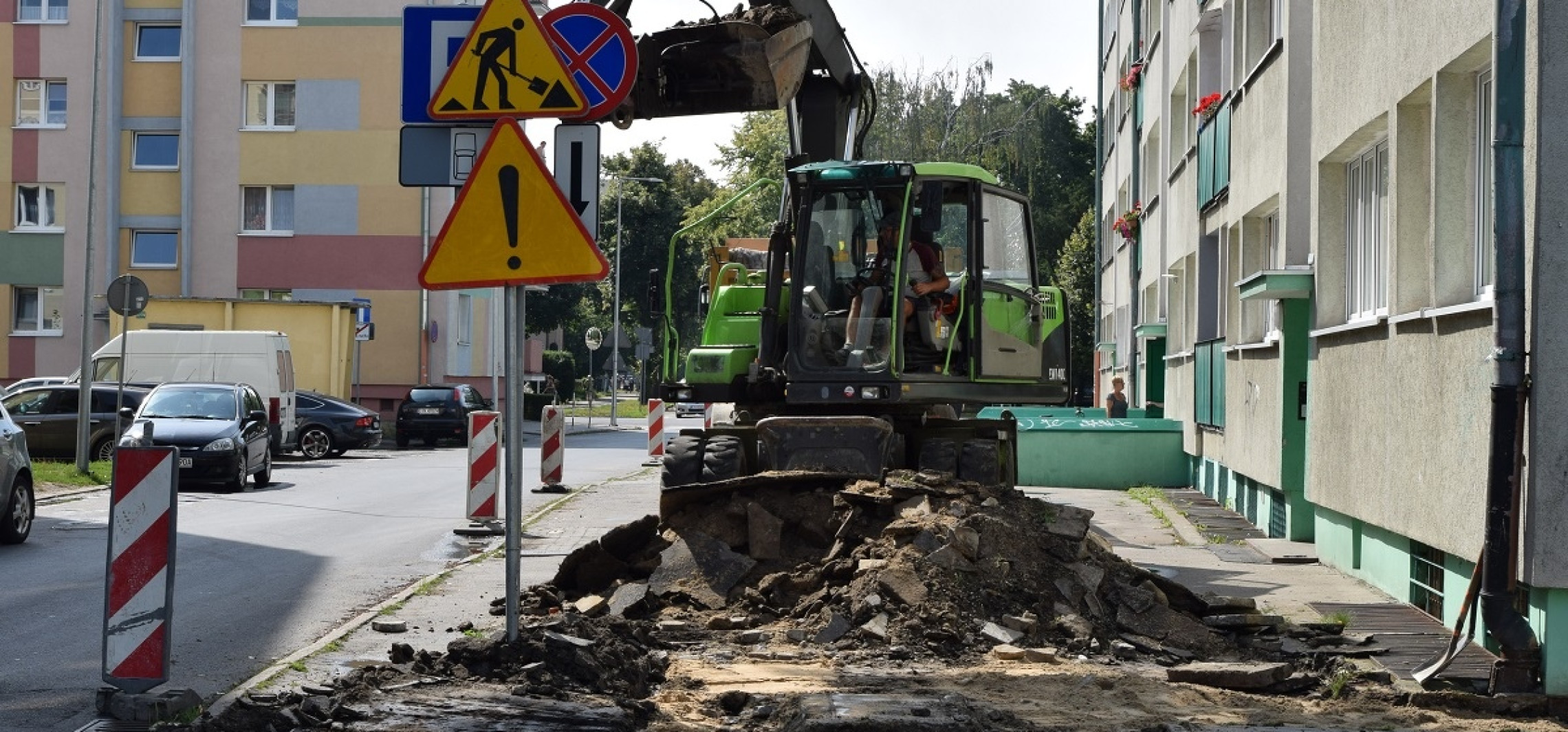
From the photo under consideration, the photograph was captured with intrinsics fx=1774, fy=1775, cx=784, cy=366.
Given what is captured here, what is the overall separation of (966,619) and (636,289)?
71170mm

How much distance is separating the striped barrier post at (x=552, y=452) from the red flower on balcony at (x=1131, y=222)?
1554 centimetres

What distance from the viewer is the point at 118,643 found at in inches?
279

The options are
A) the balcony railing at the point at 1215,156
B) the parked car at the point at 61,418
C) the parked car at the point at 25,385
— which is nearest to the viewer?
the balcony railing at the point at 1215,156

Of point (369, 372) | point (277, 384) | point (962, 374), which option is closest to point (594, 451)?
point (277, 384)

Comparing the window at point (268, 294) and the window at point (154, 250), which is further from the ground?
the window at point (154, 250)

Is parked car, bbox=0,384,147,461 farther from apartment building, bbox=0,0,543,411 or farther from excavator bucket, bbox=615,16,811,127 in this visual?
apartment building, bbox=0,0,543,411

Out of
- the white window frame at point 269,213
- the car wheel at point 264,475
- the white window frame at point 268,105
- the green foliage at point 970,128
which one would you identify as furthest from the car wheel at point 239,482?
the green foliage at point 970,128

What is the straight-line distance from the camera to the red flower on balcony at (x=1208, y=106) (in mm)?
22016

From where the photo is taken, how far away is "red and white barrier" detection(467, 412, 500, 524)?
51.4ft

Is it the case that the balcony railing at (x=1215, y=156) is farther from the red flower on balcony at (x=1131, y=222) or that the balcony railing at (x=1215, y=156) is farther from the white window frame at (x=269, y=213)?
the white window frame at (x=269, y=213)

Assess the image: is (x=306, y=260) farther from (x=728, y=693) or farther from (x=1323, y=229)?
(x=728, y=693)

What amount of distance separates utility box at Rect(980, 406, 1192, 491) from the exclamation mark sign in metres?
17.6

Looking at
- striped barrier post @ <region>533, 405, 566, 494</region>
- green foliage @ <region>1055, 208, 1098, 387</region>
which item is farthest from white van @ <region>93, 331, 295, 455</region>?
green foliage @ <region>1055, 208, 1098, 387</region>

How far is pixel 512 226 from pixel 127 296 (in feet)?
53.9
